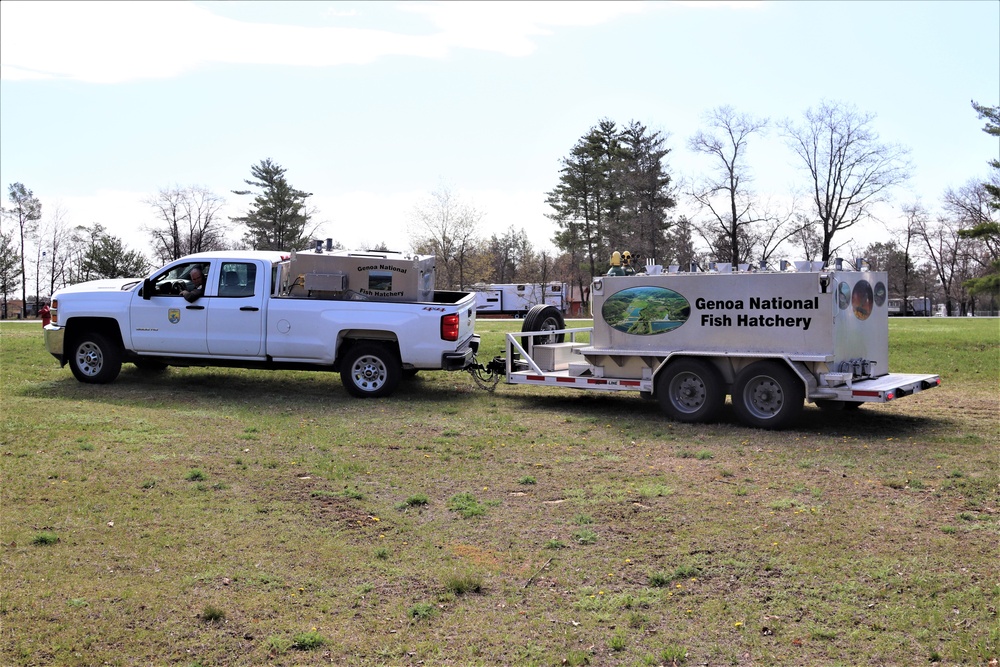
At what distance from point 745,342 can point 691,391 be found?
3.05 feet

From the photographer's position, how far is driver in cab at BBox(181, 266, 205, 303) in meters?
13.4

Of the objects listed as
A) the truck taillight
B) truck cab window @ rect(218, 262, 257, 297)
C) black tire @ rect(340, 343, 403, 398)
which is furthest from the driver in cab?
the truck taillight

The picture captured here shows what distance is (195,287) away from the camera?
533 inches

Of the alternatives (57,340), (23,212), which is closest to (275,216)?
(23,212)

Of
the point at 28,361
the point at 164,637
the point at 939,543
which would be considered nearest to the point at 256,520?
the point at 164,637

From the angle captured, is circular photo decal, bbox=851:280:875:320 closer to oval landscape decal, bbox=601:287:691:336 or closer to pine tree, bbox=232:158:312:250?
oval landscape decal, bbox=601:287:691:336

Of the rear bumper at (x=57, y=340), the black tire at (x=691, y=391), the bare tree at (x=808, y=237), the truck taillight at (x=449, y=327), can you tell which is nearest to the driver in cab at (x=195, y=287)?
the rear bumper at (x=57, y=340)

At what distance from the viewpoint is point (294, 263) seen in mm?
13836

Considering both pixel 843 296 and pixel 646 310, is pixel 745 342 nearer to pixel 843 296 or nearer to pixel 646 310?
pixel 843 296

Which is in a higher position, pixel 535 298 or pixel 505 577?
pixel 535 298

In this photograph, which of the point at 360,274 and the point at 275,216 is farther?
the point at 275,216

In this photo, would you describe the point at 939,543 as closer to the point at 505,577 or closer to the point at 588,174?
the point at 505,577

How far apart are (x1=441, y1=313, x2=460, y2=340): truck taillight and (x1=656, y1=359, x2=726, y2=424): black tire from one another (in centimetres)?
305

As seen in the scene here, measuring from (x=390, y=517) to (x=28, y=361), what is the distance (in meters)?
11.7
